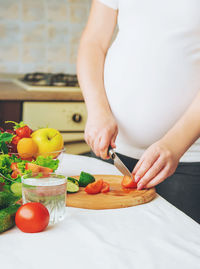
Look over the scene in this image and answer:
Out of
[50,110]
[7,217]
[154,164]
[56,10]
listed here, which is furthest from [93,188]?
[56,10]

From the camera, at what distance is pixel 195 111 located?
96 cm

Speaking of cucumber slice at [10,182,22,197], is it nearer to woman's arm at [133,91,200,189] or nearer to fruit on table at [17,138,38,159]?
fruit on table at [17,138,38,159]

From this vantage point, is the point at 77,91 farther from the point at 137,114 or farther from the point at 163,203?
the point at 163,203

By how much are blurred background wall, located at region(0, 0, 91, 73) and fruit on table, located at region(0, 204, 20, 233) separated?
74.2 inches

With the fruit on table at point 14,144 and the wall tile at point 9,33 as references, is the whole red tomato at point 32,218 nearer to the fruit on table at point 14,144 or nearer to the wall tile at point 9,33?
the fruit on table at point 14,144

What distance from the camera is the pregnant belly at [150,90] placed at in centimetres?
106

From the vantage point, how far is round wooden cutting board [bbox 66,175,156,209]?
83 centimetres

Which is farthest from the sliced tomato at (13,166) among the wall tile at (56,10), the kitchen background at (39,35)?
the wall tile at (56,10)

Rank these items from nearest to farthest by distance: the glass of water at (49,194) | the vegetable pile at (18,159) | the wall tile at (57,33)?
the glass of water at (49,194) → the vegetable pile at (18,159) → the wall tile at (57,33)

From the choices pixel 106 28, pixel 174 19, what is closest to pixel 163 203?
pixel 174 19

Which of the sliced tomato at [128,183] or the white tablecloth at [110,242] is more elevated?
the white tablecloth at [110,242]

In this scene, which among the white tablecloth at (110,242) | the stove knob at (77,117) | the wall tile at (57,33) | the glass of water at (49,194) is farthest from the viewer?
the wall tile at (57,33)

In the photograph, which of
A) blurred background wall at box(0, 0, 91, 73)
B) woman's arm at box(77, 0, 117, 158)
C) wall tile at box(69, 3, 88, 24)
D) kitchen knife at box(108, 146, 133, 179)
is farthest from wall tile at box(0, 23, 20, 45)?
kitchen knife at box(108, 146, 133, 179)

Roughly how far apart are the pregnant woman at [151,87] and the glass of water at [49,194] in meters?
0.26
